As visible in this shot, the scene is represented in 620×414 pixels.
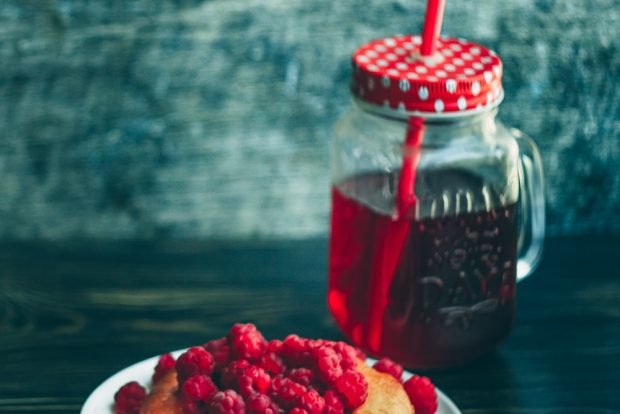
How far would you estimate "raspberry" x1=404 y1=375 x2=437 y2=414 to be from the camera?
919mm

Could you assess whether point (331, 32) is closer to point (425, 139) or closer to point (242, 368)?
point (425, 139)

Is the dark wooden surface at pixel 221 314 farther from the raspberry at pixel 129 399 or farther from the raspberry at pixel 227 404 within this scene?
the raspberry at pixel 227 404

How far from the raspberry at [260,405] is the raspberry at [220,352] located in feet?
0.23

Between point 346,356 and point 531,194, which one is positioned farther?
point 531,194

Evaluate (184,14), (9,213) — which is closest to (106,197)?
(9,213)

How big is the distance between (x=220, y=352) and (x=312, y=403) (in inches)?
4.4

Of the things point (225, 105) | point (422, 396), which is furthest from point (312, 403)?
point (225, 105)

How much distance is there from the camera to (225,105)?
128 centimetres

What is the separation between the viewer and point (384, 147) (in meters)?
1.05

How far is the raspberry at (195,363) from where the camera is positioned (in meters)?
0.88

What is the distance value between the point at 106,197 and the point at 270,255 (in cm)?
23

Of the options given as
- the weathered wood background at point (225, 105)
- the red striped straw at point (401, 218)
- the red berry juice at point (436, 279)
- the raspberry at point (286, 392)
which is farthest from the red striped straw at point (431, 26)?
the raspberry at point (286, 392)

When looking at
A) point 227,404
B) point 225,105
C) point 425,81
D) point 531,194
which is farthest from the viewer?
point 225,105

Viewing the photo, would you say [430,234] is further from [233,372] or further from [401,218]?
[233,372]
